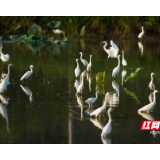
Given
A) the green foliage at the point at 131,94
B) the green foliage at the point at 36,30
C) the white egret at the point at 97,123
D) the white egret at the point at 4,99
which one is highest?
the green foliage at the point at 36,30

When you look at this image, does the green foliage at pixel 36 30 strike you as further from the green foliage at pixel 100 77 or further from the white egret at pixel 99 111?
the white egret at pixel 99 111

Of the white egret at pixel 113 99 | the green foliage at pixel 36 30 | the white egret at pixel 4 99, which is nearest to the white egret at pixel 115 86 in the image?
the white egret at pixel 113 99

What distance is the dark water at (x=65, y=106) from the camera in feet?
31.7

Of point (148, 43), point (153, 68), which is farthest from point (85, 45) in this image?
point (153, 68)

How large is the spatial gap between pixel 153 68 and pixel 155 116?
7794 mm

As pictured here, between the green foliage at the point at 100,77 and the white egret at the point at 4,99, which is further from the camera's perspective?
the green foliage at the point at 100,77

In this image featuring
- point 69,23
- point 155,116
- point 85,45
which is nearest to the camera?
point 155,116

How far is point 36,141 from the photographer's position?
9.34 metres

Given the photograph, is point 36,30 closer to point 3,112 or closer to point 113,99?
point 113,99

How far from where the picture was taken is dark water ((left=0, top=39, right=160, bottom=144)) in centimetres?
965

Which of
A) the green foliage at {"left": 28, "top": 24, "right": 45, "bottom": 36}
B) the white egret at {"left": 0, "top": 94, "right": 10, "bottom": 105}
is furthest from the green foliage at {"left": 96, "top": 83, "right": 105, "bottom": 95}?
the green foliage at {"left": 28, "top": 24, "right": 45, "bottom": 36}

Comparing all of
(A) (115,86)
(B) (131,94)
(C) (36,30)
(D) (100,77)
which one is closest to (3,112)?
(B) (131,94)

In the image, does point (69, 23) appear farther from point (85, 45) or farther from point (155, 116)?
point (155, 116)

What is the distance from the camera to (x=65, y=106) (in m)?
12.2
